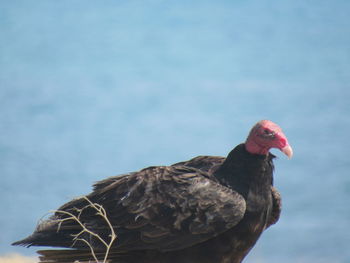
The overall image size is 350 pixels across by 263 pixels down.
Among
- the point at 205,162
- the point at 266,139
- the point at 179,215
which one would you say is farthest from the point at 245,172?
the point at 179,215

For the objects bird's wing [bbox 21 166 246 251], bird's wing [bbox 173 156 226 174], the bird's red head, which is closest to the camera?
bird's wing [bbox 21 166 246 251]

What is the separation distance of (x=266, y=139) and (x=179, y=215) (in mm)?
962

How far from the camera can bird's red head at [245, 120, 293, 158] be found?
4.98 m

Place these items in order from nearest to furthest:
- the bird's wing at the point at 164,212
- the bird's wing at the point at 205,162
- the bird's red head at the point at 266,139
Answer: the bird's wing at the point at 164,212, the bird's red head at the point at 266,139, the bird's wing at the point at 205,162

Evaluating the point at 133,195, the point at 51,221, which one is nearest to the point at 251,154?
the point at 133,195

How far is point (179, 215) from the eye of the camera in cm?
489

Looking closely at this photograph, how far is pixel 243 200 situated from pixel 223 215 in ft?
0.77

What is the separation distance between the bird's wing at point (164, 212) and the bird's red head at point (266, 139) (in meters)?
0.44

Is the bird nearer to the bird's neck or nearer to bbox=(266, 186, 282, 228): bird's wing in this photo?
the bird's neck

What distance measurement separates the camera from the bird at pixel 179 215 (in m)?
4.81

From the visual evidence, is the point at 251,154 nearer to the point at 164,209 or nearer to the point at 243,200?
the point at 243,200

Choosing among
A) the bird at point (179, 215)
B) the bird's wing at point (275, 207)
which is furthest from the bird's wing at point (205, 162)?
the bird's wing at point (275, 207)

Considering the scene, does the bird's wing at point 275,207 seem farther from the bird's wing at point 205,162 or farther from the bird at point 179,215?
the bird's wing at point 205,162


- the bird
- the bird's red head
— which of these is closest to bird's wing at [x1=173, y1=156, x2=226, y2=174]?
the bird
